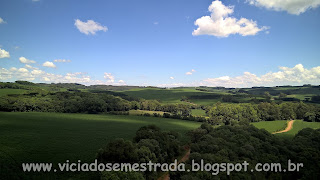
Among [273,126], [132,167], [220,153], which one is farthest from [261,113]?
[132,167]

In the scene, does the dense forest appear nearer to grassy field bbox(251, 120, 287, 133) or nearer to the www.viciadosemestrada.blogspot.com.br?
the www.viciadosemestrada.blogspot.com.br

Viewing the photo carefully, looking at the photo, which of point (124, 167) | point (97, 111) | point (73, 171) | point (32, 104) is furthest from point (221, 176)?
point (32, 104)

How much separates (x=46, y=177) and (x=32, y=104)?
115 metres

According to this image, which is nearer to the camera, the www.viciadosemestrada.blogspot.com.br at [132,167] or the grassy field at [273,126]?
the www.viciadosemestrada.blogspot.com.br at [132,167]

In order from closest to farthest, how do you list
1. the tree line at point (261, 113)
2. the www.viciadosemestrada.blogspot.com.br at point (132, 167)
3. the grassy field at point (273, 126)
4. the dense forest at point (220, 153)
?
1. the www.viciadosemestrada.blogspot.com.br at point (132, 167)
2. the dense forest at point (220, 153)
3. the grassy field at point (273, 126)
4. the tree line at point (261, 113)

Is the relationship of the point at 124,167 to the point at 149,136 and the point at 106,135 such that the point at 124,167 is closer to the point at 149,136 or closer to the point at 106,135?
the point at 149,136

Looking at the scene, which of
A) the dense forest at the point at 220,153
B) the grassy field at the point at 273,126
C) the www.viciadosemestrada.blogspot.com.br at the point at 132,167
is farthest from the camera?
the grassy field at the point at 273,126

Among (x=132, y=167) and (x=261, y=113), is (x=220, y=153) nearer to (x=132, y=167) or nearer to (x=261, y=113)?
(x=132, y=167)

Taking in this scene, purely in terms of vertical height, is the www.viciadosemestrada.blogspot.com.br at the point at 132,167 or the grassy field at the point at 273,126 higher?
the www.viciadosemestrada.blogspot.com.br at the point at 132,167

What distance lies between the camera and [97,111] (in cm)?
14662

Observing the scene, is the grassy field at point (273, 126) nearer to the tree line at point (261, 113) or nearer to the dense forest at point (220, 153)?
the tree line at point (261, 113)

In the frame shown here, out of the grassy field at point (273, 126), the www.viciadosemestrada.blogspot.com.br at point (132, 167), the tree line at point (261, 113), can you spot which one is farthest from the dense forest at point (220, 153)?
the tree line at point (261, 113)

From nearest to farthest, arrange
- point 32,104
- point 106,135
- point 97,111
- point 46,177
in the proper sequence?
point 46,177 → point 106,135 → point 32,104 → point 97,111

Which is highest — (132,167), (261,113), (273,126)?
(132,167)
